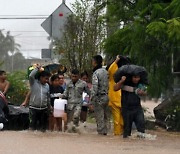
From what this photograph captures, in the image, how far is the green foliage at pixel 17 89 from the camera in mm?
19419

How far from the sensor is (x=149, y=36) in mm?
15898

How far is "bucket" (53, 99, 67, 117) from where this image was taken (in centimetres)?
1441

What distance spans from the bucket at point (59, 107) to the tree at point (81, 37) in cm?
798

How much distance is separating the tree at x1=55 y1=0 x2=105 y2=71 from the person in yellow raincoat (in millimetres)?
8267

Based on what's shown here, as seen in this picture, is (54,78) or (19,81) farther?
(19,81)

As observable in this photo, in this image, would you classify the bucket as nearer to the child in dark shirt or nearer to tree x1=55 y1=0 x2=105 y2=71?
the child in dark shirt

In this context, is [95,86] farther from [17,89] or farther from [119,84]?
[17,89]

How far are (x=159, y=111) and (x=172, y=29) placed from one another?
4.43 meters

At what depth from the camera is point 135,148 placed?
38.2 feet

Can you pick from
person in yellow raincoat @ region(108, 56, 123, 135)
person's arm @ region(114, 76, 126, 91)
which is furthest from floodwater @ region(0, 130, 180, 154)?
person's arm @ region(114, 76, 126, 91)

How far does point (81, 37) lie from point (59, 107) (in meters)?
8.70

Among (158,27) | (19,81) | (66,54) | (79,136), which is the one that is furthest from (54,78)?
(66,54)

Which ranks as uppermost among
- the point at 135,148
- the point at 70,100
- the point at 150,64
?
the point at 150,64

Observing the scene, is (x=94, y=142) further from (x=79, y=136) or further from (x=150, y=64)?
(x=150, y=64)
